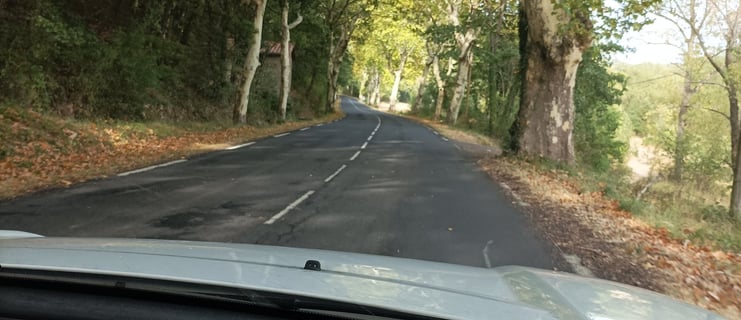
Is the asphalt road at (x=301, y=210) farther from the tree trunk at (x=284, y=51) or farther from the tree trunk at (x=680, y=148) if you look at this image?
the tree trunk at (x=680, y=148)

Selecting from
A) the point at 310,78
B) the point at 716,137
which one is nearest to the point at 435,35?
the point at 310,78

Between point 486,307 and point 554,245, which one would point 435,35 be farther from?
point 486,307

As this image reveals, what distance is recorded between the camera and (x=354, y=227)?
8.07 metres

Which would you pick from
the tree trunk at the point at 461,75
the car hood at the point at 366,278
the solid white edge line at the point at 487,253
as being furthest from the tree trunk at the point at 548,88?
the tree trunk at the point at 461,75

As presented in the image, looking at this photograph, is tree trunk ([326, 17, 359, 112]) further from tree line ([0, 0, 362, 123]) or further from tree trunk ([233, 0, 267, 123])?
tree trunk ([233, 0, 267, 123])

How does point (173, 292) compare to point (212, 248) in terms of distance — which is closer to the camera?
point (173, 292)

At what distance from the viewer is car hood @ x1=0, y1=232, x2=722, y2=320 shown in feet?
7.43

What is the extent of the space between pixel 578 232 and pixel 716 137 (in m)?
35.4

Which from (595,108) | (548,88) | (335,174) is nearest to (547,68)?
(548,88)

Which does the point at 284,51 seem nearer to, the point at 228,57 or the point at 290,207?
the point at 228,57

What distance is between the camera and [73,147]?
13867 mm

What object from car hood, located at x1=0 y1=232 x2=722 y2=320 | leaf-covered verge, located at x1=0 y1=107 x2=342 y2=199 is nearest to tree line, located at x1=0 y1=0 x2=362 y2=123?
leaf-covered verge, located at x1=0 y1=107 x2=342 y2=199

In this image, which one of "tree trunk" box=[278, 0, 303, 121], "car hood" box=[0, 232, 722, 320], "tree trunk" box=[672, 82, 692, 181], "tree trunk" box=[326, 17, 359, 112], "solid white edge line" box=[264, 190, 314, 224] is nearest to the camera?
"car hood" box=[0, 232, 722, 320]

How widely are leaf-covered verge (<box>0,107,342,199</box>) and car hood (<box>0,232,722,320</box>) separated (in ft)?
23.7
